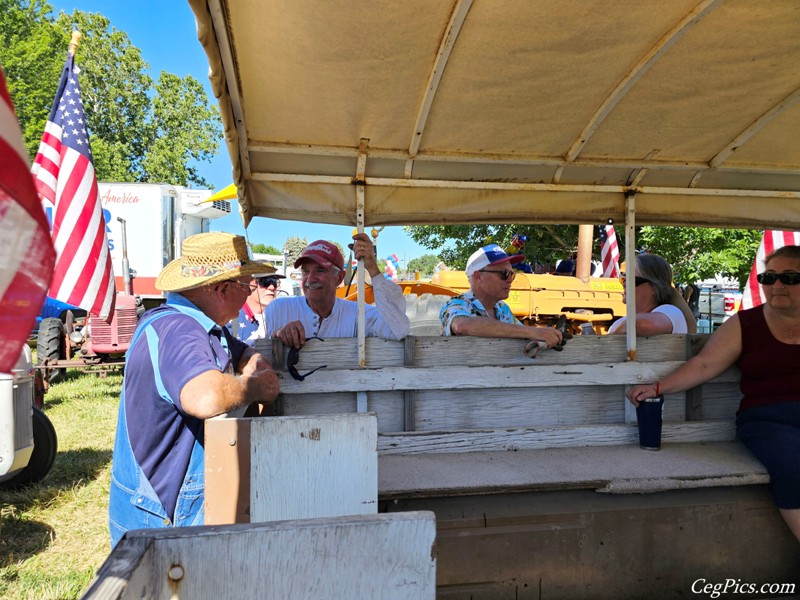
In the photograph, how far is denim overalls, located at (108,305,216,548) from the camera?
2004 mm

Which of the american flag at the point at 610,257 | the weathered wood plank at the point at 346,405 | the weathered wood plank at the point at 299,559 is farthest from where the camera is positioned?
the american flag at the point at 610,257

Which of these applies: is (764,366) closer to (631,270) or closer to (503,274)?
(631,270)

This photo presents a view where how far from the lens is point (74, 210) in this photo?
546cm

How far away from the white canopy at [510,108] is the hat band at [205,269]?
51 cm

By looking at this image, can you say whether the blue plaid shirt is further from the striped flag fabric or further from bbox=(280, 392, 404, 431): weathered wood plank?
the striped flag fabric

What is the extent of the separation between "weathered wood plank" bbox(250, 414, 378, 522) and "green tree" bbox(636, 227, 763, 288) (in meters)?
11.4

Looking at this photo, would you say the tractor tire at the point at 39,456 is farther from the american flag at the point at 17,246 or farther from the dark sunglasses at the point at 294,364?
the american flag at the point at 17,246

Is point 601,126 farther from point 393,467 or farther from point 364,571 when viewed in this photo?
point 364,571

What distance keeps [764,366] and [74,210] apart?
5.99 meters

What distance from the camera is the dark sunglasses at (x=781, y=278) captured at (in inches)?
106

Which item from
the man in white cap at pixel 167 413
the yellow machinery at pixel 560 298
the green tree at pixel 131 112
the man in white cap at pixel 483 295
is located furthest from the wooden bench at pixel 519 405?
the green tree at pixel 131 112

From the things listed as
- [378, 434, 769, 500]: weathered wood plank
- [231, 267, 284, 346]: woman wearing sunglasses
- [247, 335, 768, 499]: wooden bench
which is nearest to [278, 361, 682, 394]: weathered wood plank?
[247, 335, 768, 499]: wooden bench

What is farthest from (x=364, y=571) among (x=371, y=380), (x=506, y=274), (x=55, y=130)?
(x=55, y=130)

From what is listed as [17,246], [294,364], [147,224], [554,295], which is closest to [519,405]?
[294,364]
